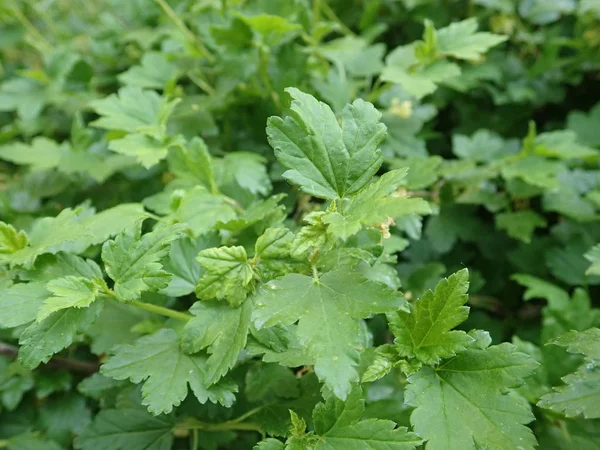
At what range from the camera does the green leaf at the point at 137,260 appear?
2.47 ft

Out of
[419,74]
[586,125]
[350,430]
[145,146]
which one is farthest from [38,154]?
[586,125]

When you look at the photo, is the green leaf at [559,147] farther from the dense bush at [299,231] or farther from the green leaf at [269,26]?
the green leaf at [269,26]

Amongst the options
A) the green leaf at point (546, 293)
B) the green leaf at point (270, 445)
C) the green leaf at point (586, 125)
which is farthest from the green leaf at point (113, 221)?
the green leaf at point (586, 125)

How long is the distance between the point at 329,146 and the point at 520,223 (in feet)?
2.73

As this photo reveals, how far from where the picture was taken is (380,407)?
0.89m

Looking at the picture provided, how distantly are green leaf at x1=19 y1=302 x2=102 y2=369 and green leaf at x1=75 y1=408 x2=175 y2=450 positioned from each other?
27 cm

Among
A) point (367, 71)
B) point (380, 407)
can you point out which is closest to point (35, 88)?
point (367, 71)

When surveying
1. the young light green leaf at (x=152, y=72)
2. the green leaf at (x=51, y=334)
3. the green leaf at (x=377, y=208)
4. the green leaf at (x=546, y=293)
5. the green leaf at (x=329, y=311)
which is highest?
the green leaf at (x=377, y=208)

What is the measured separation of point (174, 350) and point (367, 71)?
96cm

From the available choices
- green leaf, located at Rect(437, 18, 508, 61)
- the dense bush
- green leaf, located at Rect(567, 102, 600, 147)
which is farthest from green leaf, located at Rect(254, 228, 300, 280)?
green leaf, located at Rect(567, 102, 600, 147)

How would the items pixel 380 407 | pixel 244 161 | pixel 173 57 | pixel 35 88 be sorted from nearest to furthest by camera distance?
pixel 380 407, pixel 244 161, pixel 173 57, pixel 35 88

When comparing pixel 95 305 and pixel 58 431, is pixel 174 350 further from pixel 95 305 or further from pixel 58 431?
pixel 58 431

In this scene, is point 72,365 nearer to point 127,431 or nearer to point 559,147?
point 127,431

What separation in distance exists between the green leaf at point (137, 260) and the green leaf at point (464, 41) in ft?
2.66
